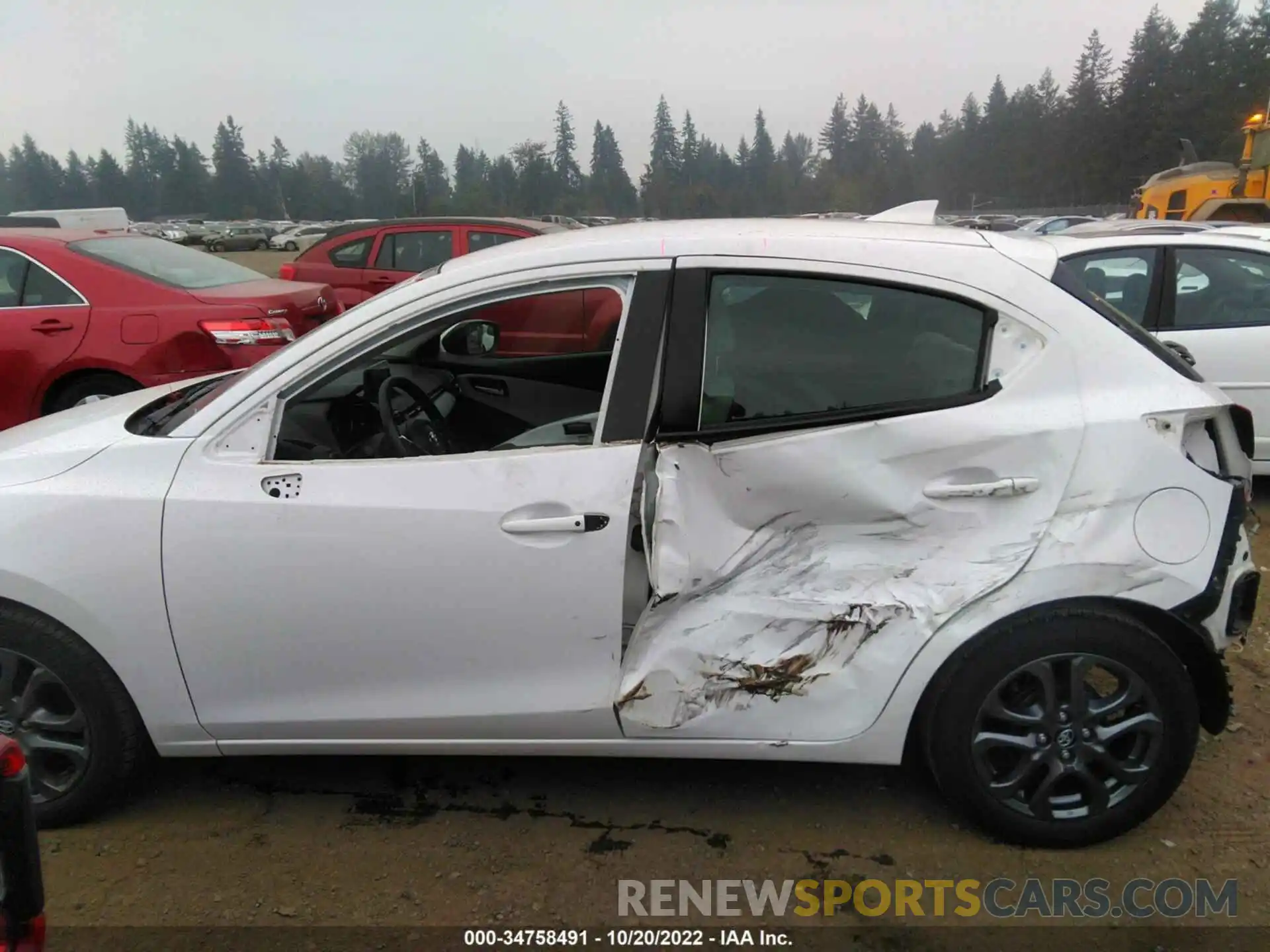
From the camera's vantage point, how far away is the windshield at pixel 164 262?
5902mm

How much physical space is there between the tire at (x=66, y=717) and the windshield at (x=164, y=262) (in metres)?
4.01

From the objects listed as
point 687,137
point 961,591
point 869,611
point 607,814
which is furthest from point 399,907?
point 687,137

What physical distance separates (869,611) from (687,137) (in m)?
71.6

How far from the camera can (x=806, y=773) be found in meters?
2.89

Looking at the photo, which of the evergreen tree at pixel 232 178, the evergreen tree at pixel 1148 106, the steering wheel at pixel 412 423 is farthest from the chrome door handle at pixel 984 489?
the evergreen tree at pixel 232 178

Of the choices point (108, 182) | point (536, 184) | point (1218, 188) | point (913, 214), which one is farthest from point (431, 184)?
point (913, 214)

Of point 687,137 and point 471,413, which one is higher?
point 687,137

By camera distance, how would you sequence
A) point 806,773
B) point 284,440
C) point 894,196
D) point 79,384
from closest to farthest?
point 284,440, point 806,773, point 79,384, point 894,196

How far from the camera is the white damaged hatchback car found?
229 cm

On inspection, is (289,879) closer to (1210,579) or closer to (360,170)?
(1210,579)

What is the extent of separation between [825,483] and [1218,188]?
17.1m

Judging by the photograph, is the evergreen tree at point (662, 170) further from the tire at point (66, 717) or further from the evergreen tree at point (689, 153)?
the tire at point (66, 717)

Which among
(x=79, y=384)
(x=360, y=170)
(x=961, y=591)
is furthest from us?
(x=360, y=170)

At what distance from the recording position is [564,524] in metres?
2.27
